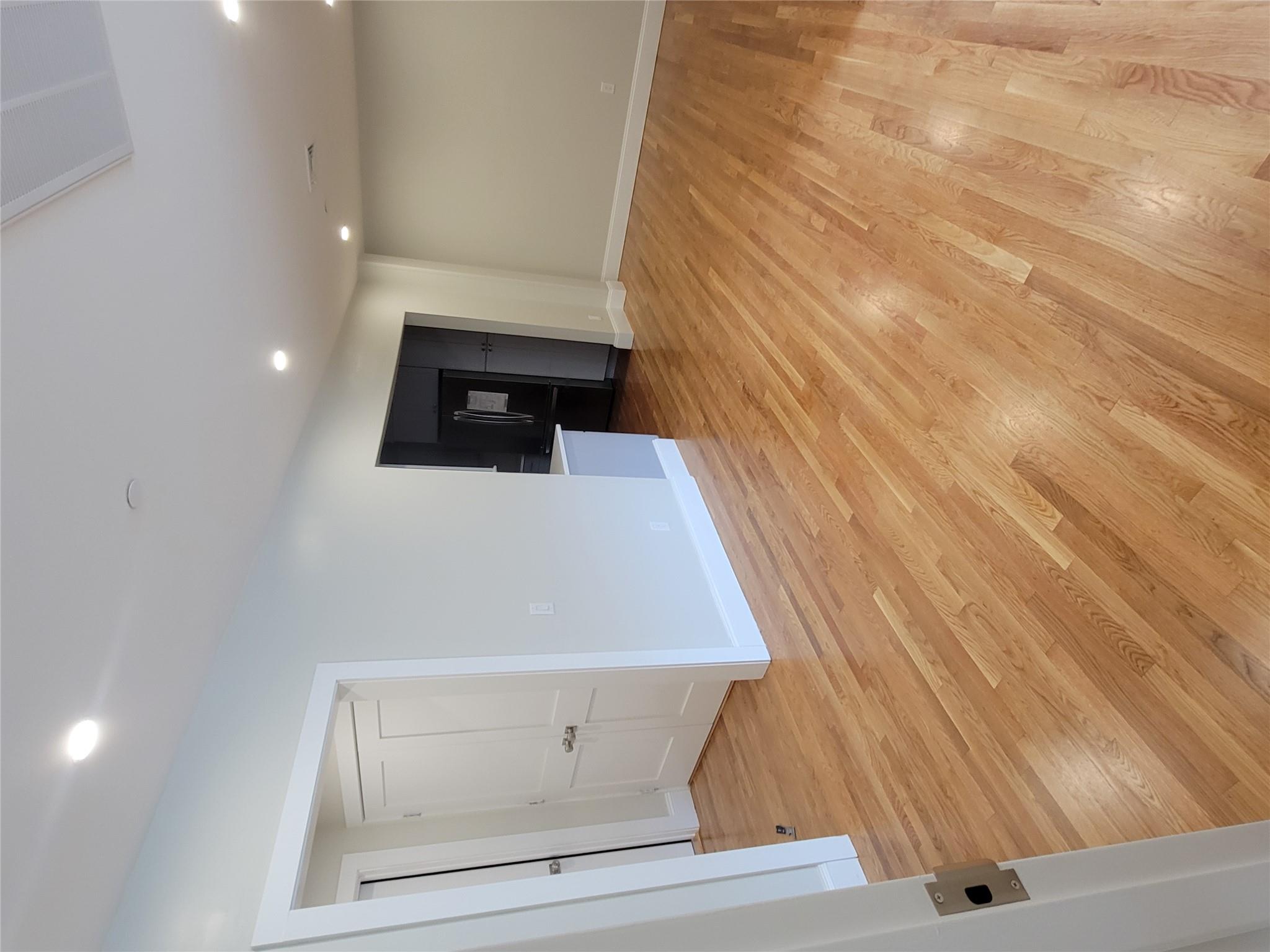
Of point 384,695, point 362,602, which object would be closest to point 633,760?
point 384,695

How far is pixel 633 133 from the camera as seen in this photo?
485cm

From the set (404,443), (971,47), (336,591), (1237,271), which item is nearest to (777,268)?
(971,47)

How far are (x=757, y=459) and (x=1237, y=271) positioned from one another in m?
1.70

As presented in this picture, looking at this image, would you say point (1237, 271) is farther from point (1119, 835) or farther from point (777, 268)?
point (777, 268)

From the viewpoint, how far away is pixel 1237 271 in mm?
1071

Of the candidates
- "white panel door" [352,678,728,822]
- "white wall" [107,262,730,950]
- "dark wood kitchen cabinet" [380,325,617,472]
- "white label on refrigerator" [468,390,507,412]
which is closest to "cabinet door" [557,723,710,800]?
"white panel door" [352,678,728,822]

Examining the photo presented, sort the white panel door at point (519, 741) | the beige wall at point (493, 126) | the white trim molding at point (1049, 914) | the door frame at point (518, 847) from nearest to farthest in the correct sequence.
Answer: the white trim molding at point (1049, 914) → the white panel door at point (519, 741) → the door frame at point (518, 847) → the beige wall at point (493, 126)

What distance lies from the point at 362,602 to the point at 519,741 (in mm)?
864

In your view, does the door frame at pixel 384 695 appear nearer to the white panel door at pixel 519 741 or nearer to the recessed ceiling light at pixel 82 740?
the white panel door at pixel 519 741

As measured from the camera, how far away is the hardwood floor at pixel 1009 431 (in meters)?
1.09

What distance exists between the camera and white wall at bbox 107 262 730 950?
1.69 m

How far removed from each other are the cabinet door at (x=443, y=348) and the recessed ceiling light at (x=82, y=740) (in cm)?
365

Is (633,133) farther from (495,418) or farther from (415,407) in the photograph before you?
(415,407)

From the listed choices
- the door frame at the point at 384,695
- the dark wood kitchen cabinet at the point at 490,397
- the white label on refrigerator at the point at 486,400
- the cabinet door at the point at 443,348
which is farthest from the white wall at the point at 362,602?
the white label on refrigerator at the point at 486,400
